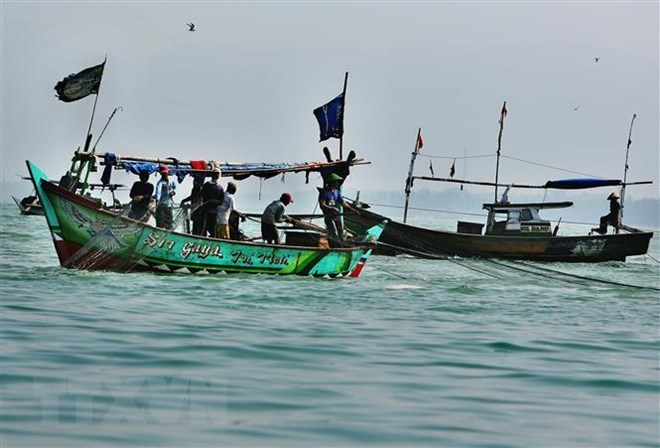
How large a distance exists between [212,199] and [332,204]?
3.64 meters

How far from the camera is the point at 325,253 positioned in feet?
74.2

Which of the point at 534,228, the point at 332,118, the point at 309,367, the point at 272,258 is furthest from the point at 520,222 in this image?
the point at 309,367

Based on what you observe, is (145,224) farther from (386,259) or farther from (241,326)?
(386,259)

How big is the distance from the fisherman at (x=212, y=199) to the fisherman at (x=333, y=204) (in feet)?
10.2

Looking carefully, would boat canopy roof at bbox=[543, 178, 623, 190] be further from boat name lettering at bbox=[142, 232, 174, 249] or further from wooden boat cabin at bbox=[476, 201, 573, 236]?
boat name lettering at bbox=[142, 232, 174, 249]

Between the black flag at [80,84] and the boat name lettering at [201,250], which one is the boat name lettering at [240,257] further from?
the black flag at [80,84]

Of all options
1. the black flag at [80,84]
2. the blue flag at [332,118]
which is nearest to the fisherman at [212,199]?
the black flag at [80,84]

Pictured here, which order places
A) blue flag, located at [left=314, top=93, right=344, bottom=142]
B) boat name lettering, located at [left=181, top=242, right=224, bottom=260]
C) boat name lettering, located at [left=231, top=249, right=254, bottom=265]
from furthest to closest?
blue flag, located at [left=314, top=93, right=344, bottom=142], boat name lettering, located at [left=231, top=249, right=254, bottom=265], boat name lettering, located at [left=181, top=242, right=224, bottom=260]

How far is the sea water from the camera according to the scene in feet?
25.8

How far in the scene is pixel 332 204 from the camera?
23.5 meters

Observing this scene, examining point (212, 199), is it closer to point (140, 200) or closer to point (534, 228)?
point (140, 200)

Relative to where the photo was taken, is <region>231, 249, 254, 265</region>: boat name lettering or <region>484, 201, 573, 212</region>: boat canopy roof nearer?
<region>231, 249, 254, 265</region>: boat name lettering

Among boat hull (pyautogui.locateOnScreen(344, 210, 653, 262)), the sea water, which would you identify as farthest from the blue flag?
boat hull (pyautogui.locateOnScreen(344, 210, 653, 262))

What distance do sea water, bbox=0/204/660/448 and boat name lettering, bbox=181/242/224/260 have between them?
3.45 ft
